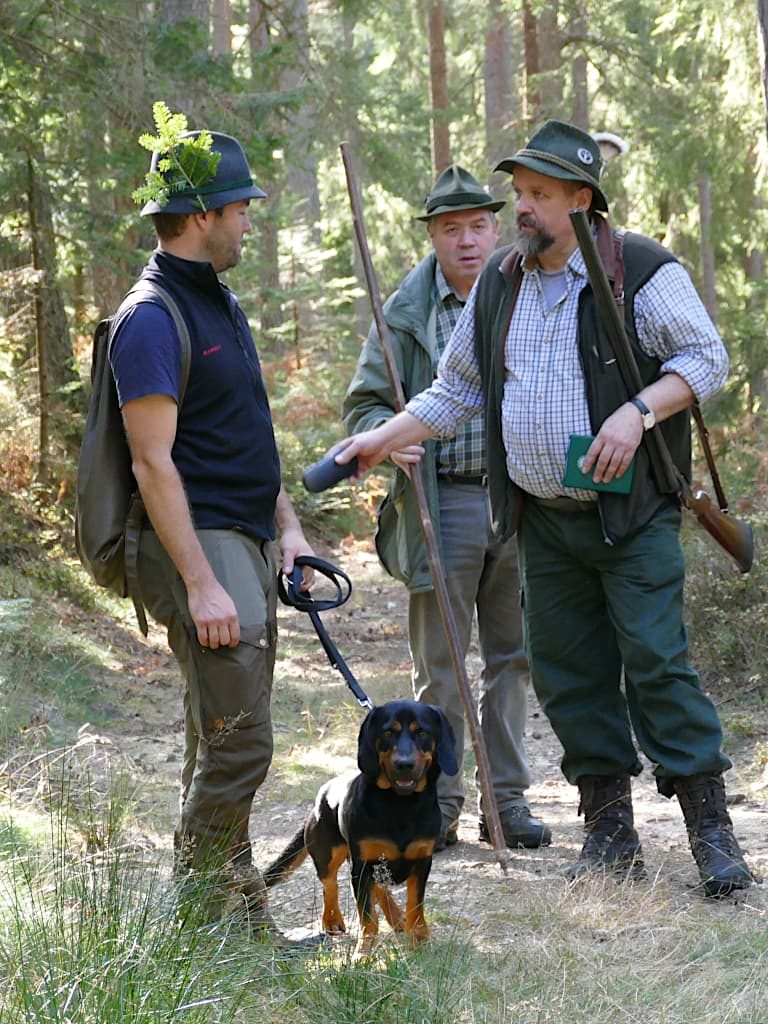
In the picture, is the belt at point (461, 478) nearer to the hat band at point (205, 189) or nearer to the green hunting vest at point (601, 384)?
the green hunting vest at point (601, 384)

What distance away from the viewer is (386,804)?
14.2 ft

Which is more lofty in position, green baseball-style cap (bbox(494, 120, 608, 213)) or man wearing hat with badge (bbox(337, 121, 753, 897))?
green baseball-style cap (bbox(494, 120, 608, 213))

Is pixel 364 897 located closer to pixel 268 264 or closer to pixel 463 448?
pixel 463 448

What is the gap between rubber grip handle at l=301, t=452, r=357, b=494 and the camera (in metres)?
4.68

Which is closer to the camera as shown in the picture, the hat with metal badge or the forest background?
the hat with metal badge

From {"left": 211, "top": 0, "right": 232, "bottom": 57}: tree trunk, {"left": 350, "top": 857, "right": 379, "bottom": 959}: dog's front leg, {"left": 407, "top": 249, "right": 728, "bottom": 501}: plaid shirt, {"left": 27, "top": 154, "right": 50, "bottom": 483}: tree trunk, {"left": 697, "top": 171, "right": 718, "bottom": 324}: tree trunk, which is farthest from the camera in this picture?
{"left": 211, "top": 0, "right": 232, "bottom": 57}: tree trunk

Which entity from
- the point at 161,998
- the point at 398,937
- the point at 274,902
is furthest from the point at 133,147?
the point at 161,998

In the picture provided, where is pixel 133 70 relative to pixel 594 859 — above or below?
above

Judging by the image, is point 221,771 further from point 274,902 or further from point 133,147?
point 133,147

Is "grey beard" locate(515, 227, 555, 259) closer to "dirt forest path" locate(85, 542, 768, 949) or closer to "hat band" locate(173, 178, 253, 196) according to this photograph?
"hat band" locate(173, 178, 253, 196)

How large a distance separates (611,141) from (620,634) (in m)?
2.45

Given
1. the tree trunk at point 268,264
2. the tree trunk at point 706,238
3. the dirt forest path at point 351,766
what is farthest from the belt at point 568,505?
the tree trunk at point 706,238

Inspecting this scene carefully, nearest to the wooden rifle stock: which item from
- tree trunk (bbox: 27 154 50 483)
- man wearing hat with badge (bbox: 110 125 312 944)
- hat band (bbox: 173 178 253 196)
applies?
man wearing hat with badge (bbox: 110 125 312 944)

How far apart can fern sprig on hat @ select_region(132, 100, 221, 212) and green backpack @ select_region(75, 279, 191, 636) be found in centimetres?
31
